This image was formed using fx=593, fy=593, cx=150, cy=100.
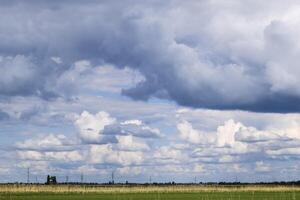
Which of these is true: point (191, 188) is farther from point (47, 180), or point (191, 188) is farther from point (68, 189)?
point (47, 180)

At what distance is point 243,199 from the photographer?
2387 inches

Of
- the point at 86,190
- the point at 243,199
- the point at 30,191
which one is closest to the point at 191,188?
the point at 86,190

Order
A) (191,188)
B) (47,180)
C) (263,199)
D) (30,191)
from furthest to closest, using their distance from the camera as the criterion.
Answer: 1. (47,180)
2. (191,188)
3. (30,191)
4. (263,199)

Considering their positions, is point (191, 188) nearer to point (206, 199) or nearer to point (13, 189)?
point (13, 189)

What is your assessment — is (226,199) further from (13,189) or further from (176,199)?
(13,189)

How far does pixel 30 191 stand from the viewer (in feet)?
279

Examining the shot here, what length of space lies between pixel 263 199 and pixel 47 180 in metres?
70.0

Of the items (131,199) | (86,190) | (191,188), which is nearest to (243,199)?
(131,199)

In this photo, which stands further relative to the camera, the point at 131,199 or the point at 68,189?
the point at 68,189

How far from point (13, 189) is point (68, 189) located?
27.2ft

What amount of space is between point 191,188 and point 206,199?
4110 centimetres

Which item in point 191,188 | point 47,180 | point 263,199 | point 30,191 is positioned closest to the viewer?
point 263,199

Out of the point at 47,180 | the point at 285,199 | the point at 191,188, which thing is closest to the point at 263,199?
the point at 285,199

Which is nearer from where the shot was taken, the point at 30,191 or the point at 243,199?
the point at 243,199
